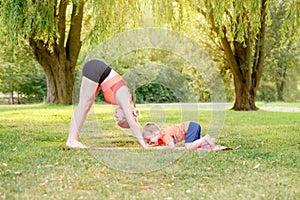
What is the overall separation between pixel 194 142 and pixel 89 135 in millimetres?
1278

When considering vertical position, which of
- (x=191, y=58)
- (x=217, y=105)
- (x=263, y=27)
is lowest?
(x=217, y=105)

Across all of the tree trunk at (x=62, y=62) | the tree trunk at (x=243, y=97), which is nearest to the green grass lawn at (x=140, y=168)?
the tree trunk at (x=243, y=97)

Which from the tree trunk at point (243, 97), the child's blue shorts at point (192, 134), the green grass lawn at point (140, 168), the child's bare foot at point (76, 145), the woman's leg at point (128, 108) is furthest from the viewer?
the tree trunk at point (243, 97)

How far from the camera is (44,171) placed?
4.35 meters

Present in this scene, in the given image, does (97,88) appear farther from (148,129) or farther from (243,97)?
(243,97)

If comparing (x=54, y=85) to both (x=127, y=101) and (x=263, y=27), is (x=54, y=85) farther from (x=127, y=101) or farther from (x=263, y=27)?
(x=127, y=101)

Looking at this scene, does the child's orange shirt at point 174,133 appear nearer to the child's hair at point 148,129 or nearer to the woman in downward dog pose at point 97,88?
the child's hair at point 148,129

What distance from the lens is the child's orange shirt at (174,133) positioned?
5773 millimetres

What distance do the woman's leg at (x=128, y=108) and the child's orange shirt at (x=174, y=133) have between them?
308 millimetres

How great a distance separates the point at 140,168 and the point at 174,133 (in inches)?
57.5

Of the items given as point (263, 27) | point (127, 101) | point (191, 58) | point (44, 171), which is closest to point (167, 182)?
point (44, 171)

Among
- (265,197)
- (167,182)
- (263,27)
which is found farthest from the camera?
(263,27)

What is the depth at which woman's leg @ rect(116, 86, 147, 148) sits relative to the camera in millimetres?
5453

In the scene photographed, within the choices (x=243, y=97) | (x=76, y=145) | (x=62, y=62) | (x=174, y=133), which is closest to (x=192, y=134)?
(x=174, y=133)
